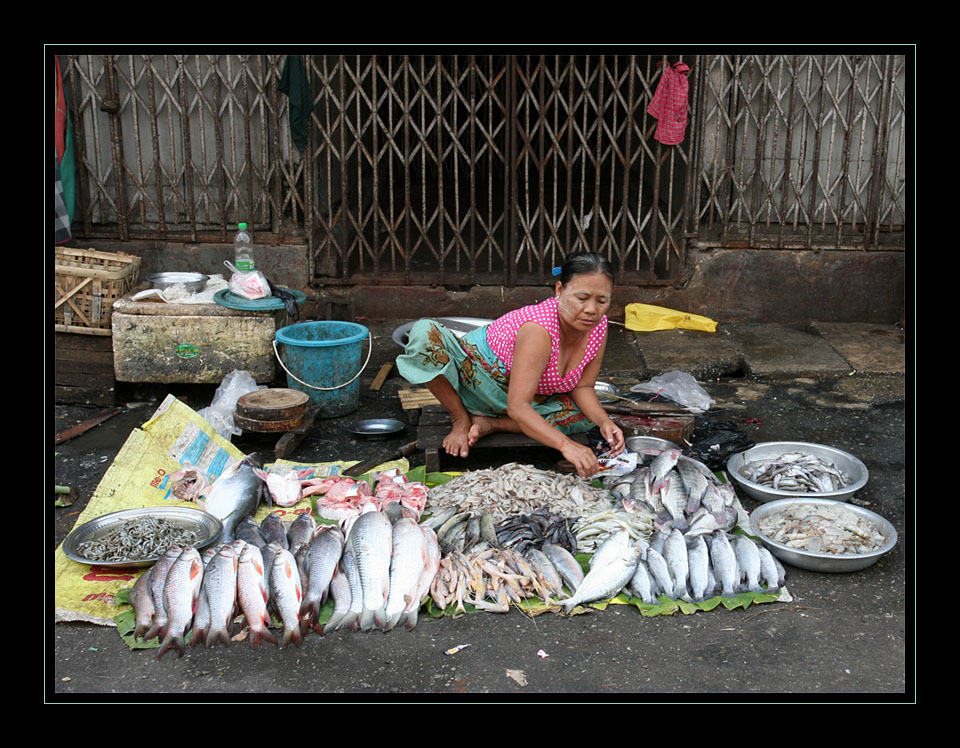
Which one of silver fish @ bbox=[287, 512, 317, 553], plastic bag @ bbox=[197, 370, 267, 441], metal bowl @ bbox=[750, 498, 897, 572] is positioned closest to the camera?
metal bowl @ bbox=[750, 498, 897, 572]

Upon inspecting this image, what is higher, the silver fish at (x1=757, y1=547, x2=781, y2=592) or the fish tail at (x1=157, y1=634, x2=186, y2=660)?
the silver fish at (x1=757, y1=547, x2=781, y2=592)

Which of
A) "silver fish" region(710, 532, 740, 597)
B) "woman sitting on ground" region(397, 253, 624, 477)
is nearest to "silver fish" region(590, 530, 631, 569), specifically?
"silver fish" region(710, 532, 740, 597)

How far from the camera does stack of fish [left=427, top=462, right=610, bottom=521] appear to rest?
3.99 meters

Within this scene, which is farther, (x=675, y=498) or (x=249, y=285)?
(x=249, y=285)

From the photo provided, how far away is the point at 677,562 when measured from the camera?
11.4 ft

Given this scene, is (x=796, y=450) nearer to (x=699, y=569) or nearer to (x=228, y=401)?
(x=699, y=569)

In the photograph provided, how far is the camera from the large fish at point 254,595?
122 inches

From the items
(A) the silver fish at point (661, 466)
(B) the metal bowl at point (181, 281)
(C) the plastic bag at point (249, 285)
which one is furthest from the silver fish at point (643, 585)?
(B) the metal bowl at point (181, 281)

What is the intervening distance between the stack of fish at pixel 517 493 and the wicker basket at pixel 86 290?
2.71 meters

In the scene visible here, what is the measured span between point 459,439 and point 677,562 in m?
1.43

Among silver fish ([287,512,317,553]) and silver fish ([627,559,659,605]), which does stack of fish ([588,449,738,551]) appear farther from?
silver fish ([287,512,317,553])

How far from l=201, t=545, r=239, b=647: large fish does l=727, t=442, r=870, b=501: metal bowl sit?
7.73 feet

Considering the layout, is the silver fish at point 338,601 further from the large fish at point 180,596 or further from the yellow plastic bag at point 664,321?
the yellow plastic bag at point 664,321

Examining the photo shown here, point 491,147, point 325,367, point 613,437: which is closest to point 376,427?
point 325,367
